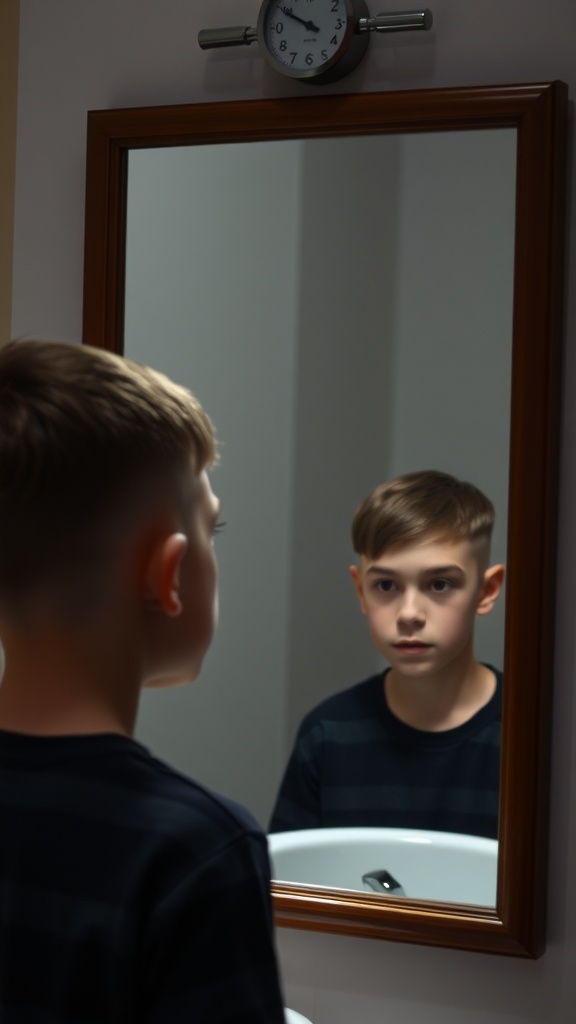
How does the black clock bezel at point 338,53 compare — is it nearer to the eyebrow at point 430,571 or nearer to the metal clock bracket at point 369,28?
the metal clock bracket at point 369,28

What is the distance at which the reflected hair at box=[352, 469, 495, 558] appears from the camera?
129 cm

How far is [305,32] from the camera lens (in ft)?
4.30

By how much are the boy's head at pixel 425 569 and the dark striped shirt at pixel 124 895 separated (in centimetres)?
60

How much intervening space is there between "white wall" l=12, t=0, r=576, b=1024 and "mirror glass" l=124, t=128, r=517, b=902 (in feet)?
0.24

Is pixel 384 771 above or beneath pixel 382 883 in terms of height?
above

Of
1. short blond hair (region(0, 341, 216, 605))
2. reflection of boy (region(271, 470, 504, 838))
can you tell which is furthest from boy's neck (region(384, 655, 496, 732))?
short blond hair (region(0, 341, 216, 605))

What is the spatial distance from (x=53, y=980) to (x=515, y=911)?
2.24 ft

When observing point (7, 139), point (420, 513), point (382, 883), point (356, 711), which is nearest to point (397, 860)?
point (382, 883)

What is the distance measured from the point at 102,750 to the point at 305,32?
3.00 feet

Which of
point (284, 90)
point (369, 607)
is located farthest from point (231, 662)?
point (284, 90)

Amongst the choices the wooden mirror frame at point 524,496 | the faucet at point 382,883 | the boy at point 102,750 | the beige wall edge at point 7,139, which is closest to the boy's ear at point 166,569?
the boy at point 102,750

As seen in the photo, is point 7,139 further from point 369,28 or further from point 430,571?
point 430,571

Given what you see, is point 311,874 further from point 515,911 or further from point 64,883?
point 64,883

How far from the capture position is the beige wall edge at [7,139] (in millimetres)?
1499
